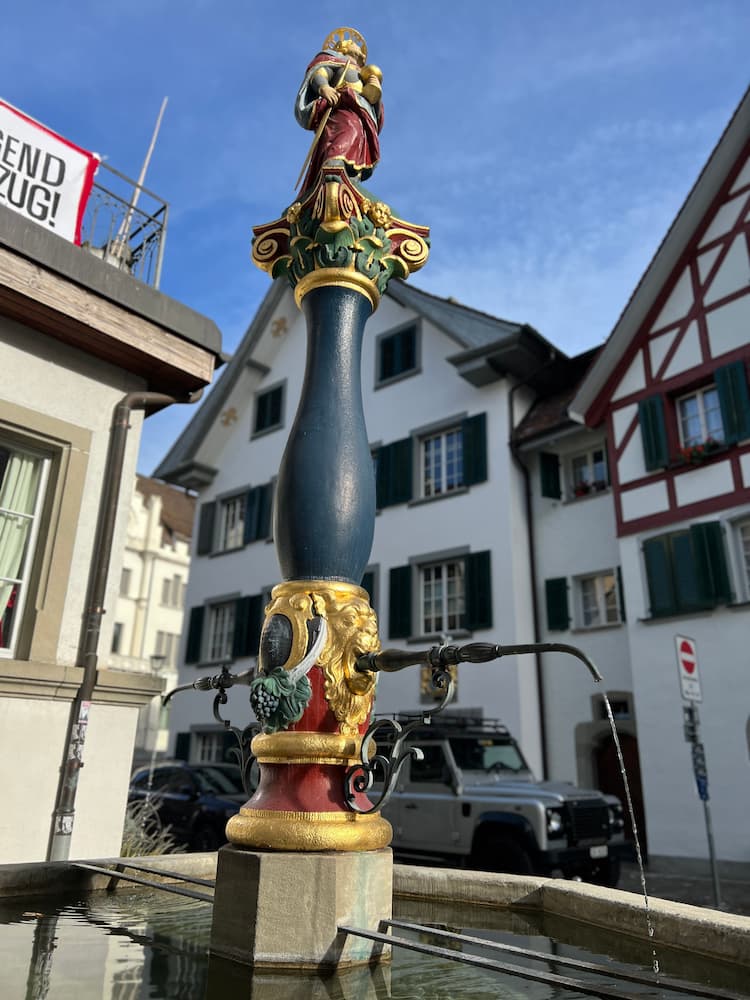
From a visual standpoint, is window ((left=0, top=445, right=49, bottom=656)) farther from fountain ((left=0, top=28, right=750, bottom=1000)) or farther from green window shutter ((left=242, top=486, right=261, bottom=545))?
green window shutter ((left=242, top=486, right=261, bottom=545))

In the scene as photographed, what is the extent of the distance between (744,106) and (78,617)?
44.5 feet

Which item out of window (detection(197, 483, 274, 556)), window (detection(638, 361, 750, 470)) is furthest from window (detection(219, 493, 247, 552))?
window (detection(638, 361, 750, 470))

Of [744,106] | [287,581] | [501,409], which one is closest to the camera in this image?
[287,581]

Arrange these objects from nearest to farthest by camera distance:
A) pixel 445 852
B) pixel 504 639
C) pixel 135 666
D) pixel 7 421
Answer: pixel 7 421 → pixel 445 852 → pixel 504 639 → pixel 135 666

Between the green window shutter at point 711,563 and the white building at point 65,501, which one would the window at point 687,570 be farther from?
the white building at point 65,501

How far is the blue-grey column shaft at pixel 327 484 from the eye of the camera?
321 cm

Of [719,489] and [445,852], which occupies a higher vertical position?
[719,489]

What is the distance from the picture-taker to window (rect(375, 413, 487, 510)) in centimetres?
1722

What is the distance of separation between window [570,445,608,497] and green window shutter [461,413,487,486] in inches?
71.9

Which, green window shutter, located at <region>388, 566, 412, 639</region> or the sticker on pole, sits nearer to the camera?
the sticker on pole


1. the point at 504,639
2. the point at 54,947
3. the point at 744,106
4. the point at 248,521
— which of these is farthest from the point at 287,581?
the point at 248,521

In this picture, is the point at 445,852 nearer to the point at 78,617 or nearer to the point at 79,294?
the point at 78,617

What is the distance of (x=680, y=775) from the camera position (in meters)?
12.6

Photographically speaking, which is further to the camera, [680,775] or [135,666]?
[135,666]
